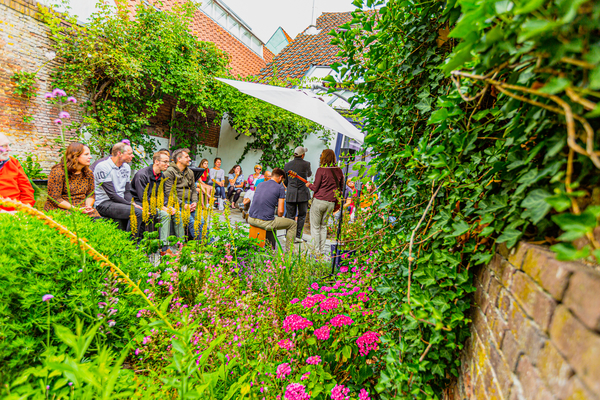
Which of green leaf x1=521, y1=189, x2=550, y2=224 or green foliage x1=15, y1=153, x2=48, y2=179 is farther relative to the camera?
green foliage x1=15, y1=153, x2=48, y2=179

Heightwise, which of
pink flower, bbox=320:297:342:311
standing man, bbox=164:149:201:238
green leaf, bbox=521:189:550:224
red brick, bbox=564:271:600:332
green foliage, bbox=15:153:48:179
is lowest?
green foliage, bbox=15:153:48:179

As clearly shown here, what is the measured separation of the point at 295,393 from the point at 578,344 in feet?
4.01

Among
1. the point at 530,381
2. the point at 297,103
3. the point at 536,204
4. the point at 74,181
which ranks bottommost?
the point at 74,181

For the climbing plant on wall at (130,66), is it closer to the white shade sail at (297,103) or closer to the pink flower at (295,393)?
the white shade sail at (297,103)

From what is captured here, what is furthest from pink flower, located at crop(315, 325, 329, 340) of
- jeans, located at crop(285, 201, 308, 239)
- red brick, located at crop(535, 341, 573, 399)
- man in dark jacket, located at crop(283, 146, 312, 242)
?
jeans, located at crop(285, 201, 308, 239)

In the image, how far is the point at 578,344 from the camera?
610 millimetres

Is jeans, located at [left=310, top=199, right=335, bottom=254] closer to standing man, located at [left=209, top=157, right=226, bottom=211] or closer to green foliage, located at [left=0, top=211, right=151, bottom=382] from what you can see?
green foliage, located at [left=0, top=211, right=151, bottom=382]

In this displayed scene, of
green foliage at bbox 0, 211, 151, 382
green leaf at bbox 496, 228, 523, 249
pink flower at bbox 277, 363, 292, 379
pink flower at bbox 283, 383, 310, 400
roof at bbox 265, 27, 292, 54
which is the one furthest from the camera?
roof at bbox 265, 27, 292, 54

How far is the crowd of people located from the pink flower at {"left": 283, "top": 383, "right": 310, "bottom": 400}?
1.33 meters

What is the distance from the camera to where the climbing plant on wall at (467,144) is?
60 cm

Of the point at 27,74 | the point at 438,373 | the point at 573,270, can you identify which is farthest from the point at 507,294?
the point at 27,74

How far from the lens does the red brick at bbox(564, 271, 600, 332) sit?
583mm

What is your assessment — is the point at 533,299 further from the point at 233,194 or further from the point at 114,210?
the point at 233,194

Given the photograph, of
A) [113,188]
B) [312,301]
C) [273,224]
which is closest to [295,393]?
[312,301]
